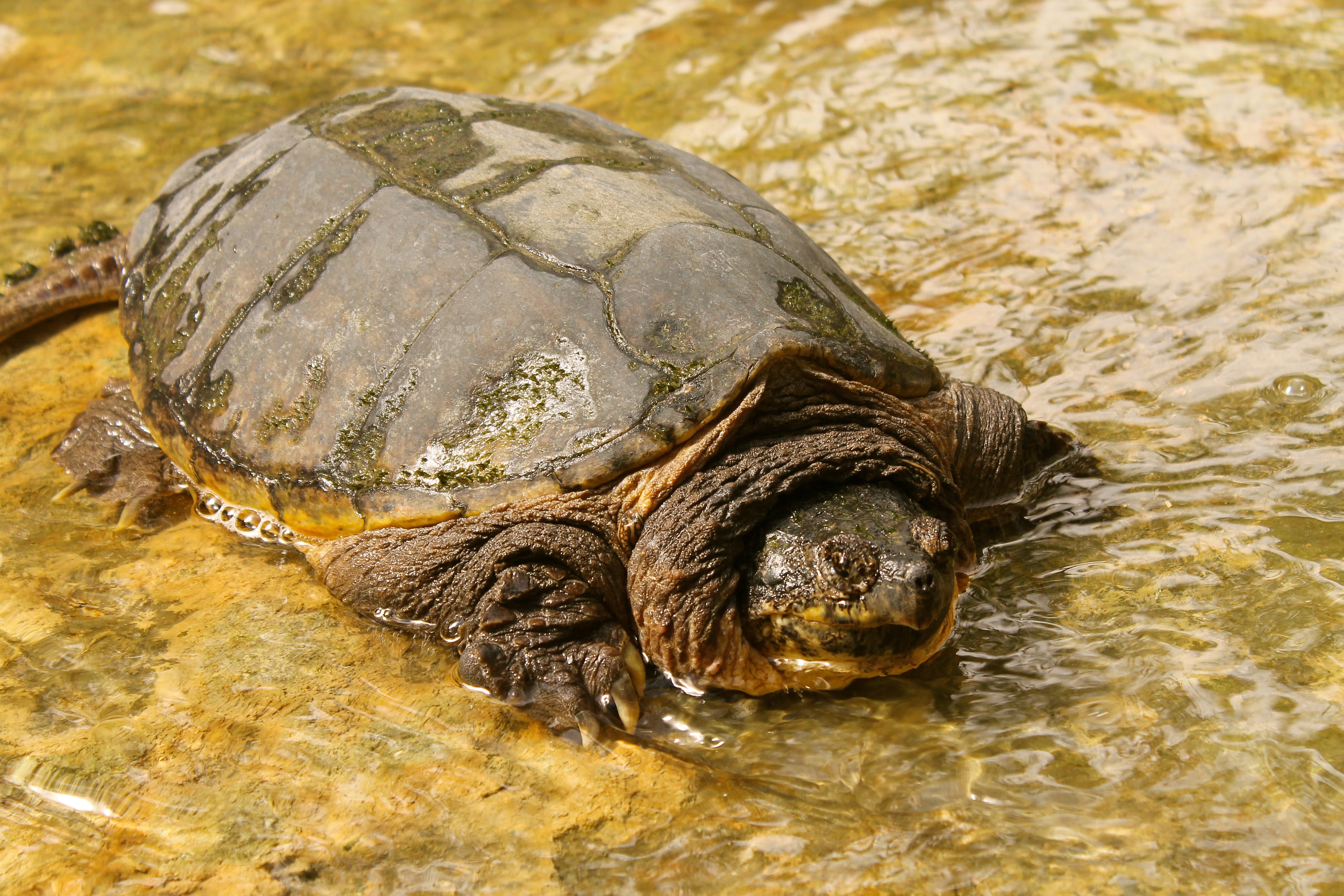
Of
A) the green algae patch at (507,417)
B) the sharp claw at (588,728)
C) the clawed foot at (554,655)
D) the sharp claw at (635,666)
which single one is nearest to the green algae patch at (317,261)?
the green algae patch at (507,417)

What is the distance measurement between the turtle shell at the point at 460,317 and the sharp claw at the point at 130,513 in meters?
0.20

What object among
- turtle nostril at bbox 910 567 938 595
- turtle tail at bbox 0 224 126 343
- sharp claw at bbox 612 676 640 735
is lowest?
sharp claw at bbox 612 676 640 735

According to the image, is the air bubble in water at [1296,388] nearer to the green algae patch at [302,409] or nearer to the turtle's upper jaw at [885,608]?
the turtle's upper jaw at [885,608]

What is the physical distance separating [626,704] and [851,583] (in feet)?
2.41

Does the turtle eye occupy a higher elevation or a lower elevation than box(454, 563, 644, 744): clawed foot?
higher

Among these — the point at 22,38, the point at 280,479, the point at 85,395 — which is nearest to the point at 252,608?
the point at 280,479

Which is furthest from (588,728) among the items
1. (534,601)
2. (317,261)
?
(317,261)

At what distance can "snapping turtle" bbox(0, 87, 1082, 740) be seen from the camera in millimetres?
3016

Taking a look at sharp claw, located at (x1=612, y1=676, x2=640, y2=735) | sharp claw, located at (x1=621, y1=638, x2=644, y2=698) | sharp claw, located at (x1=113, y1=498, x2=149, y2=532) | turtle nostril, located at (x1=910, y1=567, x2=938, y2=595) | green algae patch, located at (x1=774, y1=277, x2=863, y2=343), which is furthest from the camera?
sharp claw, located at (x1=113, y1=498, x2=149, y2=532)

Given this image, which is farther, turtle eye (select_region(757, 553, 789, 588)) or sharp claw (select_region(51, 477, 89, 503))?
sharp claw (select_region(51, 477, 89, 503))

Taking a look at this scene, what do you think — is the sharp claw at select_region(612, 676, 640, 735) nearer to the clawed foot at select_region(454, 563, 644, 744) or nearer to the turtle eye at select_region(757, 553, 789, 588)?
the clawed foot at select_region(454, 563, 644, 744)

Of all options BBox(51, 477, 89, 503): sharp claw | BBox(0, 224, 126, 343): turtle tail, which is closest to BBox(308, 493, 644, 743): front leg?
BBox(51, 477, 89, 503): sharp claw

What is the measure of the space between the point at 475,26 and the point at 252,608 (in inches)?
215

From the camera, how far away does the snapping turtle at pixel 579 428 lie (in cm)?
302
